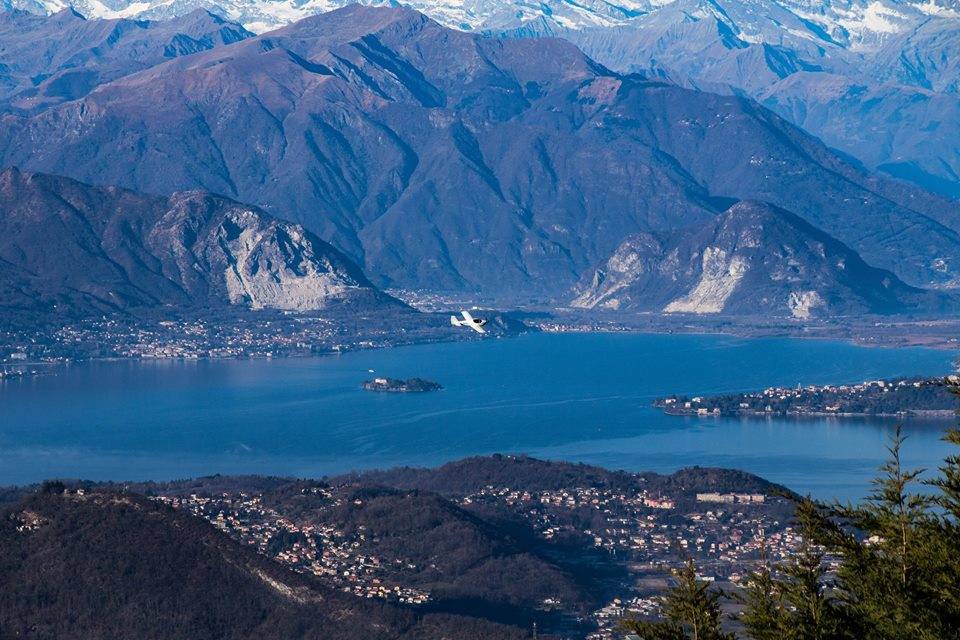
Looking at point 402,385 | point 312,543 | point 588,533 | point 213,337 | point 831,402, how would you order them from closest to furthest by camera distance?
point 312,543, point 588,533, point 831,402, point 402,385, point 213,337

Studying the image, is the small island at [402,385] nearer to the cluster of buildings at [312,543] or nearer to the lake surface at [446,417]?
the lake surface at [446,417]

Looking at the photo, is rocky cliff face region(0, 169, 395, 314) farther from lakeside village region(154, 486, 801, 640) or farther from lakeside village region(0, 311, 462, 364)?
lakeside village region(154, 486, 801, 640)

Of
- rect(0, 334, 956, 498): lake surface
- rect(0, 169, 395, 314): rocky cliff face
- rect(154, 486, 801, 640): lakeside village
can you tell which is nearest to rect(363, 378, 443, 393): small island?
rect(0, 334, 956, 498): lake surface

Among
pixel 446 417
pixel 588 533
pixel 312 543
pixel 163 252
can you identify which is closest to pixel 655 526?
pixel 588 533

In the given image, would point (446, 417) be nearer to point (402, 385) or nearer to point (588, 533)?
point (402, 385)

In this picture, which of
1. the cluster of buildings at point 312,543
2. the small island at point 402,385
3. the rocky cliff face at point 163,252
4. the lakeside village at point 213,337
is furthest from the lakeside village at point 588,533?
the rocky cliff face at point 163,252

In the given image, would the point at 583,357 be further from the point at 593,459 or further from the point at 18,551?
the point at 18,551

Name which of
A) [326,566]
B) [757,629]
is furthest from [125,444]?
[757,629]
